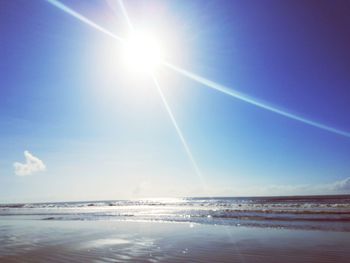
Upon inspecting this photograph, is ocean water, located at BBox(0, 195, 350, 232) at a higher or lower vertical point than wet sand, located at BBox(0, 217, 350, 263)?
higher

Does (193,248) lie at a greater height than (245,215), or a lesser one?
lesser

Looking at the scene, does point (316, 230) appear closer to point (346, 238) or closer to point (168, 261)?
point (346, 238)

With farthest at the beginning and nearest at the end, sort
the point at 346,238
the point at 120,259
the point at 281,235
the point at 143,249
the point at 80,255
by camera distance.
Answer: the point at 281,235
the point at 346,238
the point at 143,249
the point at 80,255
the point at 120,259

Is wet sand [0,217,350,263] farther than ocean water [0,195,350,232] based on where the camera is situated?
No

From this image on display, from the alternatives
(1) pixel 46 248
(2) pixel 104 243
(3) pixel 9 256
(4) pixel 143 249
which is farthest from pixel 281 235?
(3) pixel 9 256

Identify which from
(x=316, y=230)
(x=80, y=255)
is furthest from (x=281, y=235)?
(x=80, y=255)

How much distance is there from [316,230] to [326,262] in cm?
955

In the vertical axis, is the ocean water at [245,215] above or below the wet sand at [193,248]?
above

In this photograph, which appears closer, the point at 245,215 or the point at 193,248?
the point at 193,248

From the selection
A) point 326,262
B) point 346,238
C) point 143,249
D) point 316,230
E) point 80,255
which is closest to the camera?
point 326,262

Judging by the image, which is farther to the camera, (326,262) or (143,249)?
(143,249)

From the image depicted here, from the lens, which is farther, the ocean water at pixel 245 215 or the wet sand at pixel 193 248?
the ocean water at pixel 245 215

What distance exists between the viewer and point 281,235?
18.4 m

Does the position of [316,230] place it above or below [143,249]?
above
